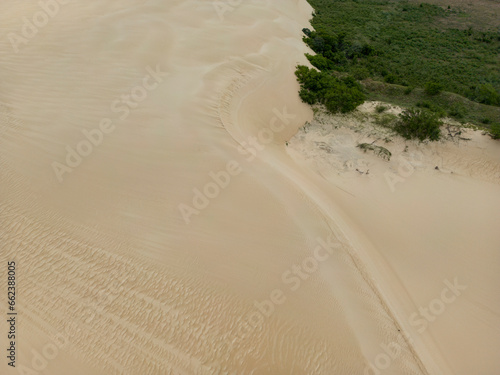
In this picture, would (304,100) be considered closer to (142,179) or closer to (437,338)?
(142,179)

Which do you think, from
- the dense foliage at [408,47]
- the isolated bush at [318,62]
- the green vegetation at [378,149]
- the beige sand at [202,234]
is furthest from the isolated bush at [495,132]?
the isolated bush at [318,62]

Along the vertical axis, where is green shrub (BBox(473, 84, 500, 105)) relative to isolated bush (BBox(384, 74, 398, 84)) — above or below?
above

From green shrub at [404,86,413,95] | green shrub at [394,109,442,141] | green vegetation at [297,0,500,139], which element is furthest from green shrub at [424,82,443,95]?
green shrub at [394,109,442,141]

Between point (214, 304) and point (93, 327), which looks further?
point (214, 304)

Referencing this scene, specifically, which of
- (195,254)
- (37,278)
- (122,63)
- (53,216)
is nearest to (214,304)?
(195,254)

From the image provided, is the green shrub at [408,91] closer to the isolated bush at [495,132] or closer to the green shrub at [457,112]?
the green shrub at [457,112]

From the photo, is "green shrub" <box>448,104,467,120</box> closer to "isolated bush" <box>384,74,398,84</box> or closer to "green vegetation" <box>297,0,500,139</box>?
"green vegetation" <box>297,0,500,139</box>
